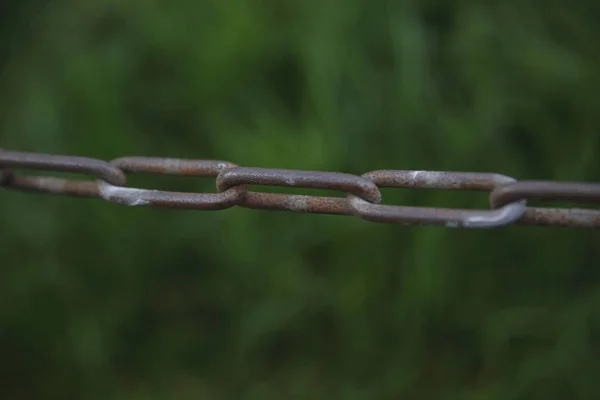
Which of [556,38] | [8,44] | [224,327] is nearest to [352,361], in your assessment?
[224,327]

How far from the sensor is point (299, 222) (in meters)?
1.10

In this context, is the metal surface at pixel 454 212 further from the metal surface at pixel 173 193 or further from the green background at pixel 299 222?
the green background at pixel 299 222

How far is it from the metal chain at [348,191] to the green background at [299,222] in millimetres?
420

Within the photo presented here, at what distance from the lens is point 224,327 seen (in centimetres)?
119

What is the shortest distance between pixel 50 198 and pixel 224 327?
466 mm

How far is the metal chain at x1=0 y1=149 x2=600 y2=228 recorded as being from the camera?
56 cm

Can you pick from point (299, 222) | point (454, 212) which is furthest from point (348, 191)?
point (299, 222)

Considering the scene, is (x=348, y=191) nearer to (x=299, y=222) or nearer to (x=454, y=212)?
(x=454, y=212)

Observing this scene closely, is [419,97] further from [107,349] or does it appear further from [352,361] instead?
[107,349]

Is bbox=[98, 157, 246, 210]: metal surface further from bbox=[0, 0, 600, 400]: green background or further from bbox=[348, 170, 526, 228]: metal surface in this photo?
bbox=[0, 0, 600, 400]: green background

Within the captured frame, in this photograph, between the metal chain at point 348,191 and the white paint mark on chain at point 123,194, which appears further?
the white paint mark on chain at point 123,194

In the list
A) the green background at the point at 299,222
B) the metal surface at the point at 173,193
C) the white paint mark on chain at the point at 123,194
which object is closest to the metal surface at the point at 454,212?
the metal surface at the point at 173,193

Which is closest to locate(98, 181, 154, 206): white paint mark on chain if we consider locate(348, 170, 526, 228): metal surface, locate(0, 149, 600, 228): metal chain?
locate(0, 149, 600, 228): metal chain

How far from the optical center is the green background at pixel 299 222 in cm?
104
